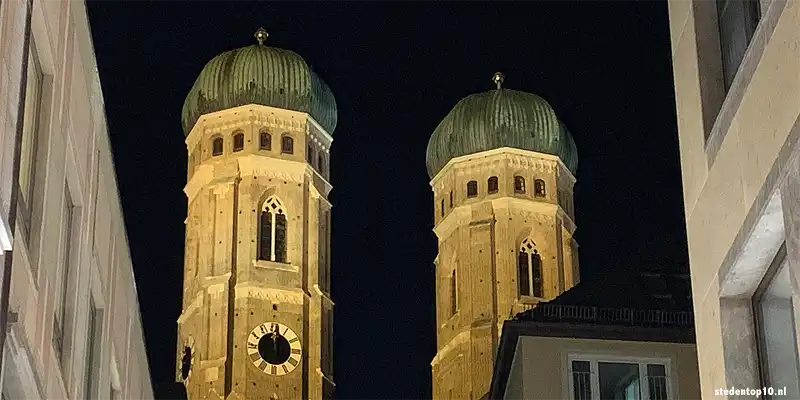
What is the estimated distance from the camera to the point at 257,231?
70.8m

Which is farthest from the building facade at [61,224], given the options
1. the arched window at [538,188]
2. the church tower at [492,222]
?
the arched window at [538,188]

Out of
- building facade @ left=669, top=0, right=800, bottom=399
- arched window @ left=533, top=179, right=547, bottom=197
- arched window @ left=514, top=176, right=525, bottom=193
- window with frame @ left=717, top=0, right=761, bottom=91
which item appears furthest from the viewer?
arched window @ left=533, top=179, right=547, bottom=197

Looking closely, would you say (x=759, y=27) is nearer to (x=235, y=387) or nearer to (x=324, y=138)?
(x=235, y=387)

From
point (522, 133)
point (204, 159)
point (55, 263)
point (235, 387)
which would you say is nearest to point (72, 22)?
point (55, 263)

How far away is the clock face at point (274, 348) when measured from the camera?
6781cm

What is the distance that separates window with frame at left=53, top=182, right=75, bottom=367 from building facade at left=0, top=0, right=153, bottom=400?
0.02 m

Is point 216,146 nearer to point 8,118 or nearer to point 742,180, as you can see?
point 8,118

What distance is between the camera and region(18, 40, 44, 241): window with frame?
15125 mm

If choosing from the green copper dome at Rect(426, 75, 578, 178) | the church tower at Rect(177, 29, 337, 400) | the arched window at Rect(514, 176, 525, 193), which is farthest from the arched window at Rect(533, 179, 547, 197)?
the church tower at Rect(177, 29, 337, 400)

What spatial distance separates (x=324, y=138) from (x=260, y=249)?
22.5 feet

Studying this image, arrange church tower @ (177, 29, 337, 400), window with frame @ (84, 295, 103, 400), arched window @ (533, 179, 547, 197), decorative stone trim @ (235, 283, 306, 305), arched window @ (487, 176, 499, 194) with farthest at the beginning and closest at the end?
arched window @ (533, 179, 547, 197) < arched window @ (487, 176, 499, 194) < decorative stone trim @ (235, 283, 306, 305) < church tower @ (177, 29, 337, 400) < window with frame @ (84, 295, 103, 400)

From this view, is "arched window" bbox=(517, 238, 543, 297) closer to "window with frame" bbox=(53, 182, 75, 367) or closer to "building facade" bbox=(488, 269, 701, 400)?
"building facade" bbox=(488, 269, 701, 400)

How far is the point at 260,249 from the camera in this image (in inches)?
2778

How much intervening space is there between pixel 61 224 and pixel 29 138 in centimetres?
228
